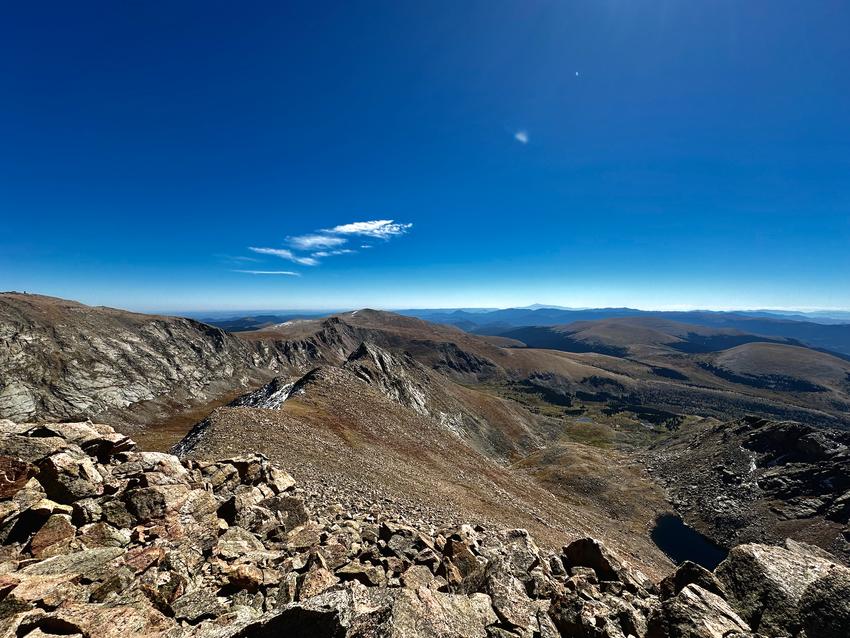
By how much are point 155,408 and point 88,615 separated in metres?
142

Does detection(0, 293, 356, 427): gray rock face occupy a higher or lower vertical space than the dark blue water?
higher

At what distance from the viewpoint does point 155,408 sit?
12219cm

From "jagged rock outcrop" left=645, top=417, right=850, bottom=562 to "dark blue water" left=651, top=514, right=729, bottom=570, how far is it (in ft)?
8.08

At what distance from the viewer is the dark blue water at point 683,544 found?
67.9 m

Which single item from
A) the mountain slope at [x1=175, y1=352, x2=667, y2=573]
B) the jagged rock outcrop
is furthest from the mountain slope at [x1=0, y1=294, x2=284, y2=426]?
the jagged rock outcrop

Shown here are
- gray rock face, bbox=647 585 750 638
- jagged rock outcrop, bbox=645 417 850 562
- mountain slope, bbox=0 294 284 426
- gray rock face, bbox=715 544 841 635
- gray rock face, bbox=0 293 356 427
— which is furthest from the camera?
mountain slope, bbox=0 294 284 426

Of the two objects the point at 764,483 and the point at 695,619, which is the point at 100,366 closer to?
the point at 695,619

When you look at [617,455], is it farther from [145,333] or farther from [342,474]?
[145,333]

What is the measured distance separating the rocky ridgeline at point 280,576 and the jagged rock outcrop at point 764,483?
236 ft

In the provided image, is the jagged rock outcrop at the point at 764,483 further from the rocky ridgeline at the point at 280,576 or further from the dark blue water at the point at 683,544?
the rocky ridgeline at the point at 280,576

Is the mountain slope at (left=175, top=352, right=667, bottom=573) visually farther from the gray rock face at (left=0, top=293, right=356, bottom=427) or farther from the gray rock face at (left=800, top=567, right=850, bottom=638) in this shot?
the gray rock face at (left=0, top=293, right=356, bottom=427)

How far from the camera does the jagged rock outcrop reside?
221 ft

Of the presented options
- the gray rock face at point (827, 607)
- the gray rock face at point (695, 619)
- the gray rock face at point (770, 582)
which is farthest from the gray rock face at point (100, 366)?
the gray rock face at point (827, 607)

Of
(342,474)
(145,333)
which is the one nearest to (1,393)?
(145,333)
